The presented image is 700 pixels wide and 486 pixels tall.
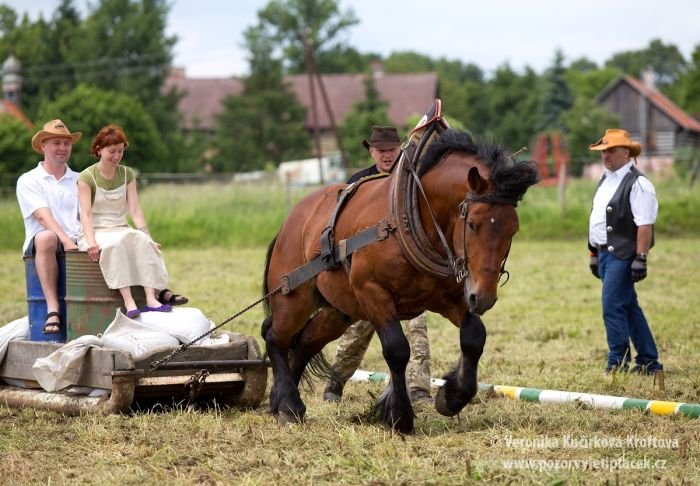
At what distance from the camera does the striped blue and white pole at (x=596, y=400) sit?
5.85m

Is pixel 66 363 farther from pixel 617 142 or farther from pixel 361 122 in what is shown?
pixel 361 122

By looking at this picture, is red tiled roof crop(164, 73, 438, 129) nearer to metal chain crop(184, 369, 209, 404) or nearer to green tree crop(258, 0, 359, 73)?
green tree crop(258, 0, 359, 73)

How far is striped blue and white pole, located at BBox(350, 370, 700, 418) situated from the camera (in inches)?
230

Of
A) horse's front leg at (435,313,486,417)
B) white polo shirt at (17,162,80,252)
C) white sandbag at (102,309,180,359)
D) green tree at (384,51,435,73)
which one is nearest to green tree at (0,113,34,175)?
white polo shirt at (17,162,80,252)

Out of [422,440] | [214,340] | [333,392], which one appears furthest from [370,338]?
[422,440]

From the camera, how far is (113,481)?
4613 mm

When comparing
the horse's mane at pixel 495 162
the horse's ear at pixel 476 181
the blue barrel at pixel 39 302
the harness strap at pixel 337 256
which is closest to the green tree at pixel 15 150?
the blue barrel at pixel 39 302

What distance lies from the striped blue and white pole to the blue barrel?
2.66 meters

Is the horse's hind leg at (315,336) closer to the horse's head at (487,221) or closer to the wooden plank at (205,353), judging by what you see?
the wooden plank at (205,353)

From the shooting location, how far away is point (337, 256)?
5.98 m

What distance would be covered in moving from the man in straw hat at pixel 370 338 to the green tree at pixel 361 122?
34.6 m

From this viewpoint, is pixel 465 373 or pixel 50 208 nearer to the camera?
pixel 465 373

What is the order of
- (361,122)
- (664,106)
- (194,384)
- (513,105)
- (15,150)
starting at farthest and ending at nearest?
(513,105), (664,106), (361,122), (15,150), (194,384)

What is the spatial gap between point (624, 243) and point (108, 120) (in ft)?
106
